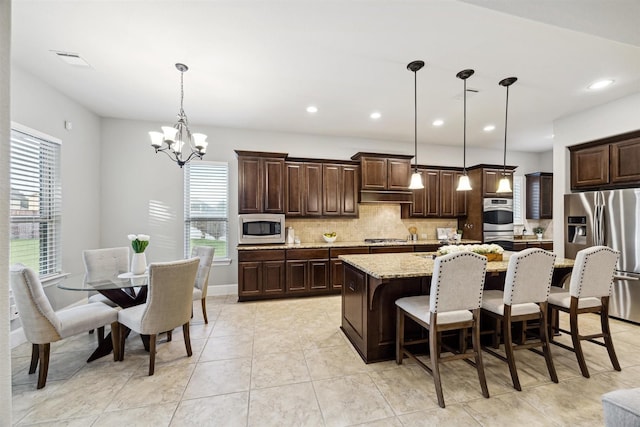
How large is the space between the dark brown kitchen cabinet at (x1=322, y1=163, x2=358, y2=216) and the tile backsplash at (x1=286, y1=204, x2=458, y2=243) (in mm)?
333

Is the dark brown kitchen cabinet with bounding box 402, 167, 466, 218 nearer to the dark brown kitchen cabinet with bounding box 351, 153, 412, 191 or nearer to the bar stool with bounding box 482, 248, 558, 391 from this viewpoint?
the dark brown kitchen cabinet with bounding box 351, 153, 412, 191

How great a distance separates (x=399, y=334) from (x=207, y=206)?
147 inches

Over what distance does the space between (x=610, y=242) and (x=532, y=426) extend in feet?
10.5

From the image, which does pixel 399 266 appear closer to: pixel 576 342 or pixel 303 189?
pixel 576 342

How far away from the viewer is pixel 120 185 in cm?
436

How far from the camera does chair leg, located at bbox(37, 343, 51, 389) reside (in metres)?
2.09

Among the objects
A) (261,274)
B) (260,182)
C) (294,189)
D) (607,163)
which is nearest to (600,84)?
(607,163)

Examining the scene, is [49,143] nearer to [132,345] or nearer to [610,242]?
[132,345]

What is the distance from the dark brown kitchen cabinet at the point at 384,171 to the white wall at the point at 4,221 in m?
4.41

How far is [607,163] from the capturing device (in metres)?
3.62

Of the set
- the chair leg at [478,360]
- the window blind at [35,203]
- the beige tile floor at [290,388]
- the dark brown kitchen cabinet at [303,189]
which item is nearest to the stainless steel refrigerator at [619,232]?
the beige tile floor at [290,388]

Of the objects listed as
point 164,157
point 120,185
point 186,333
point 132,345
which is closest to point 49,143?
point 120,185

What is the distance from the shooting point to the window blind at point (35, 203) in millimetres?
2879

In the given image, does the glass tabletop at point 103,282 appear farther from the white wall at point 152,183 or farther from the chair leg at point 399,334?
the chair leg at point 399,334
